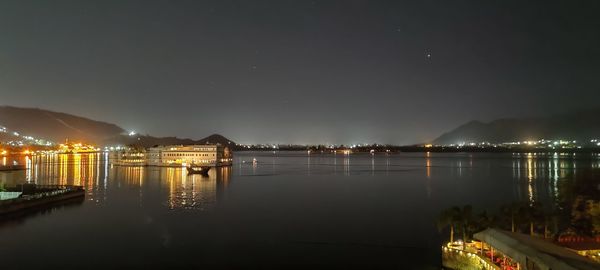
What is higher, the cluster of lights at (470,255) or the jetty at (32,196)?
the jetty at (32,196)

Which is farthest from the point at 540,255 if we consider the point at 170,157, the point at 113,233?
the point at 170,157

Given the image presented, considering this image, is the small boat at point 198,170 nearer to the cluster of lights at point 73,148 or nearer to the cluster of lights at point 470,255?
the cluster of lights at point 470,255

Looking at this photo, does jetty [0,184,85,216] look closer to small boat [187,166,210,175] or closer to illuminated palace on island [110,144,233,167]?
small boat [187,166,210,175]

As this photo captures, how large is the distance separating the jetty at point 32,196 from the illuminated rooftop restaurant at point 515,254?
60.7ft

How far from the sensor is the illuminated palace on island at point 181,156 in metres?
61.1

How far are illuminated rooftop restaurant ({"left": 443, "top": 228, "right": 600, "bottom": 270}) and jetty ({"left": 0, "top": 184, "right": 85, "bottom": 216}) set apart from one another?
18.5 m

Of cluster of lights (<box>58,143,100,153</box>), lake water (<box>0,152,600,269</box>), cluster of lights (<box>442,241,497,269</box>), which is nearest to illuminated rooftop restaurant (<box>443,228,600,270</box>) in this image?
cluster of lights (<box>442,241,497,269</box>)

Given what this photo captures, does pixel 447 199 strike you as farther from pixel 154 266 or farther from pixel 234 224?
pixel 154 266

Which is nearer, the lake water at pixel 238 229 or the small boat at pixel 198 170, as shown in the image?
the lake water at pixel 238 229

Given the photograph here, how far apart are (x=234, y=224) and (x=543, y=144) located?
512 feet

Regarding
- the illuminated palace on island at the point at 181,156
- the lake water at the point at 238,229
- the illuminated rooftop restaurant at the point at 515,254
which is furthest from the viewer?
the illuminated palace on island at the point at 181,156

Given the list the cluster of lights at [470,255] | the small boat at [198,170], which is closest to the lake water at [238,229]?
the cluster of lights at [470,255]

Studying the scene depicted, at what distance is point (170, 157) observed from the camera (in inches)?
2459

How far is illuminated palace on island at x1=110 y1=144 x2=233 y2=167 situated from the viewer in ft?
200
